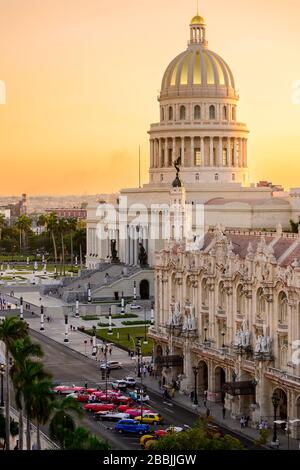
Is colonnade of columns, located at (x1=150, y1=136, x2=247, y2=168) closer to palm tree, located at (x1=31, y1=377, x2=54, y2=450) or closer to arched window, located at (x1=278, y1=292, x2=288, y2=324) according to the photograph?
arched window, located at (x1=278, y1=292, x2=288, y2=324)

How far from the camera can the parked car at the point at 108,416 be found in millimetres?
73812

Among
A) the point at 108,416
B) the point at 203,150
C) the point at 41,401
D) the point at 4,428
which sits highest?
the point at 203,150

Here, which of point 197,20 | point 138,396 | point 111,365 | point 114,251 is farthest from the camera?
point 197,20

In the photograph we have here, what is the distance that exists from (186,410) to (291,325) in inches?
473

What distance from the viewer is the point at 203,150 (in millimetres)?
174375

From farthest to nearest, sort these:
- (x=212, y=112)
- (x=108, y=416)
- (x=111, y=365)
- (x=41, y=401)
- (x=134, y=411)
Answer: (x=212, y=112) < (x=111, y=365) < (x=134, y=411) < (x=108, y=416) < (x=41, y=401)

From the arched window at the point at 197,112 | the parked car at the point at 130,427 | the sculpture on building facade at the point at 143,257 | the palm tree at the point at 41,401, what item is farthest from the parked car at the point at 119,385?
the arched window at the point at 197,112

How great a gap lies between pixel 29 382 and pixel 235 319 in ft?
78.7

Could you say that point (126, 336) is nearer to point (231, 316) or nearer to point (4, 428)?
point (231, 316)

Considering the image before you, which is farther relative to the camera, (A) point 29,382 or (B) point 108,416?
(B) point 108,416

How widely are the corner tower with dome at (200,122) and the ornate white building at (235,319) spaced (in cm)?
7985

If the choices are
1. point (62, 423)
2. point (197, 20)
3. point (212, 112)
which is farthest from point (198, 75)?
point (62, 423)

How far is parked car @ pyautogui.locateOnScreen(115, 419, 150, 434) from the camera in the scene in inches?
2761

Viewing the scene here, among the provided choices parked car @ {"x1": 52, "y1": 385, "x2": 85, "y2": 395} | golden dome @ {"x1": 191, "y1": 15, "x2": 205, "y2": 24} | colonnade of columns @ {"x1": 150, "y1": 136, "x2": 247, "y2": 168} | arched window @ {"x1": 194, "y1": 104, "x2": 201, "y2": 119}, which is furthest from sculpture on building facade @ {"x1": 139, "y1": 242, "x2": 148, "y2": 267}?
parked car @ {"x1": 52, "y1": 385, "x2": 85, "y2": 395}
